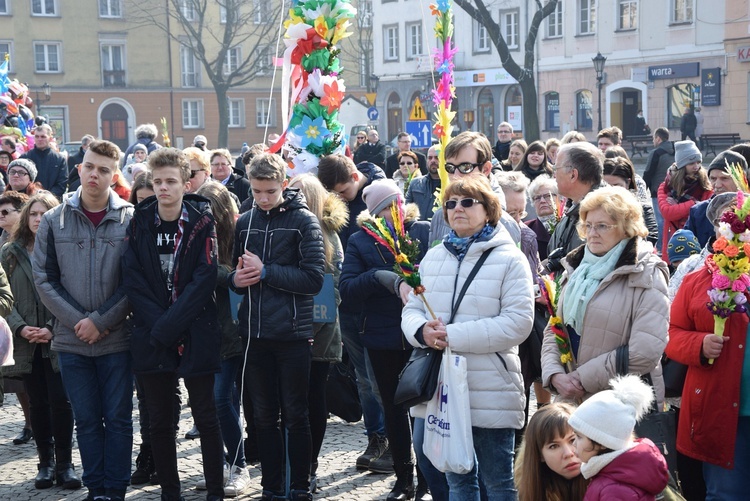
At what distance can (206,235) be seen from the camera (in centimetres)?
578

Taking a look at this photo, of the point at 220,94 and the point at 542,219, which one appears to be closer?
the point at 542,219

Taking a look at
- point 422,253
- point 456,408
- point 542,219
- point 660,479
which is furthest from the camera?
point 542,219

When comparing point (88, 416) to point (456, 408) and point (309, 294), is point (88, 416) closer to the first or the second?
point (309, 294)

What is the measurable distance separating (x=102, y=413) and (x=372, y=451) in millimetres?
1870

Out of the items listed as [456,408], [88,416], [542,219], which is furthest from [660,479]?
[542,219]

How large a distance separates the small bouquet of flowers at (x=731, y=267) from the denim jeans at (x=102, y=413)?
334cm

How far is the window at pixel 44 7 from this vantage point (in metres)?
57.3

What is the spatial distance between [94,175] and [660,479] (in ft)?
12.5

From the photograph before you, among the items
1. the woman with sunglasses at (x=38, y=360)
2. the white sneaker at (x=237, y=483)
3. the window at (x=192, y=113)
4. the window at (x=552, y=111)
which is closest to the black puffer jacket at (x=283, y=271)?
the white sneaker at (x=237, y=483)

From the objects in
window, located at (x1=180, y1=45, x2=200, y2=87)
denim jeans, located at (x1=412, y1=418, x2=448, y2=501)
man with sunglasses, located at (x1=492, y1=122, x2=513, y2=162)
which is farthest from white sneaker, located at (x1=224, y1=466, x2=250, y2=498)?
window, located at (x1=180, y1=45, x2=200, y2=87)

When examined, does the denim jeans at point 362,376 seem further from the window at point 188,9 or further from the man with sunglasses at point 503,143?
the window at point 188,9

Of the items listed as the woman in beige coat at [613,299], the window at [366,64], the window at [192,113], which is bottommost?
the woman in beige coat at [613,299]

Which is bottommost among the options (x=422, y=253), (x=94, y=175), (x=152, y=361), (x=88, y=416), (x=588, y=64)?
(x=88, y=416)

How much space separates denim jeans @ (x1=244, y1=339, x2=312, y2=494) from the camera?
5805 mm
